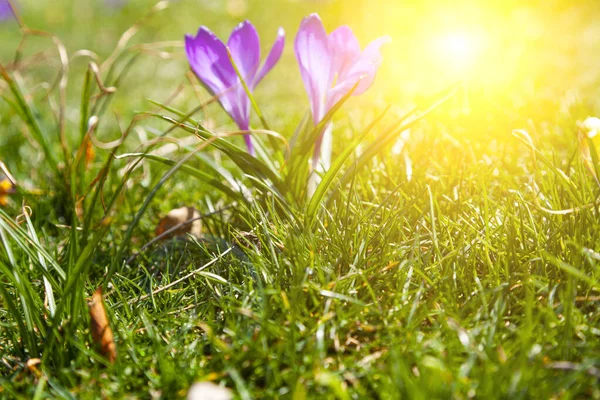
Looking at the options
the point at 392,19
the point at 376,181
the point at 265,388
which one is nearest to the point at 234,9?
the point at 392,19

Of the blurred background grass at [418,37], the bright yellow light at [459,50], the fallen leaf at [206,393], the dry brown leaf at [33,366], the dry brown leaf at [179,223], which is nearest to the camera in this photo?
the fallen leaf at [206,393]

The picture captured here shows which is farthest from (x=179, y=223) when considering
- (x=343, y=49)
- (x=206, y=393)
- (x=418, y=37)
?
(x=418, y=37)

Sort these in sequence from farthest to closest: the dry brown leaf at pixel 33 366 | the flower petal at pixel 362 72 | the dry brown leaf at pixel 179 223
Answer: the dry brown leaf at pixel 179 223, the flower petal at pixel 362 72, the dry brown leaf at pixel 33 366

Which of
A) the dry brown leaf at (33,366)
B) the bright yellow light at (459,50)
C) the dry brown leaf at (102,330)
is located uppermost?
the bright yellow light at (459,50)

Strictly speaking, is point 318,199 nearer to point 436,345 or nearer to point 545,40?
point 436,345

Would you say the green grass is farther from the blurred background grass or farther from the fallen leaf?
the blurred background grass

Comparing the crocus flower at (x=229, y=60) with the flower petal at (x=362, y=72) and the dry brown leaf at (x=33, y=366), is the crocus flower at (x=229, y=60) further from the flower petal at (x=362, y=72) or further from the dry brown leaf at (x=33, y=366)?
the dry brown leaf at (x=33, y=366)

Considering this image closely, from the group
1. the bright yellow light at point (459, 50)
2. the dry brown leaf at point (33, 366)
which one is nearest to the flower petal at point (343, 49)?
the dry brown leaf at point (33, 366)
